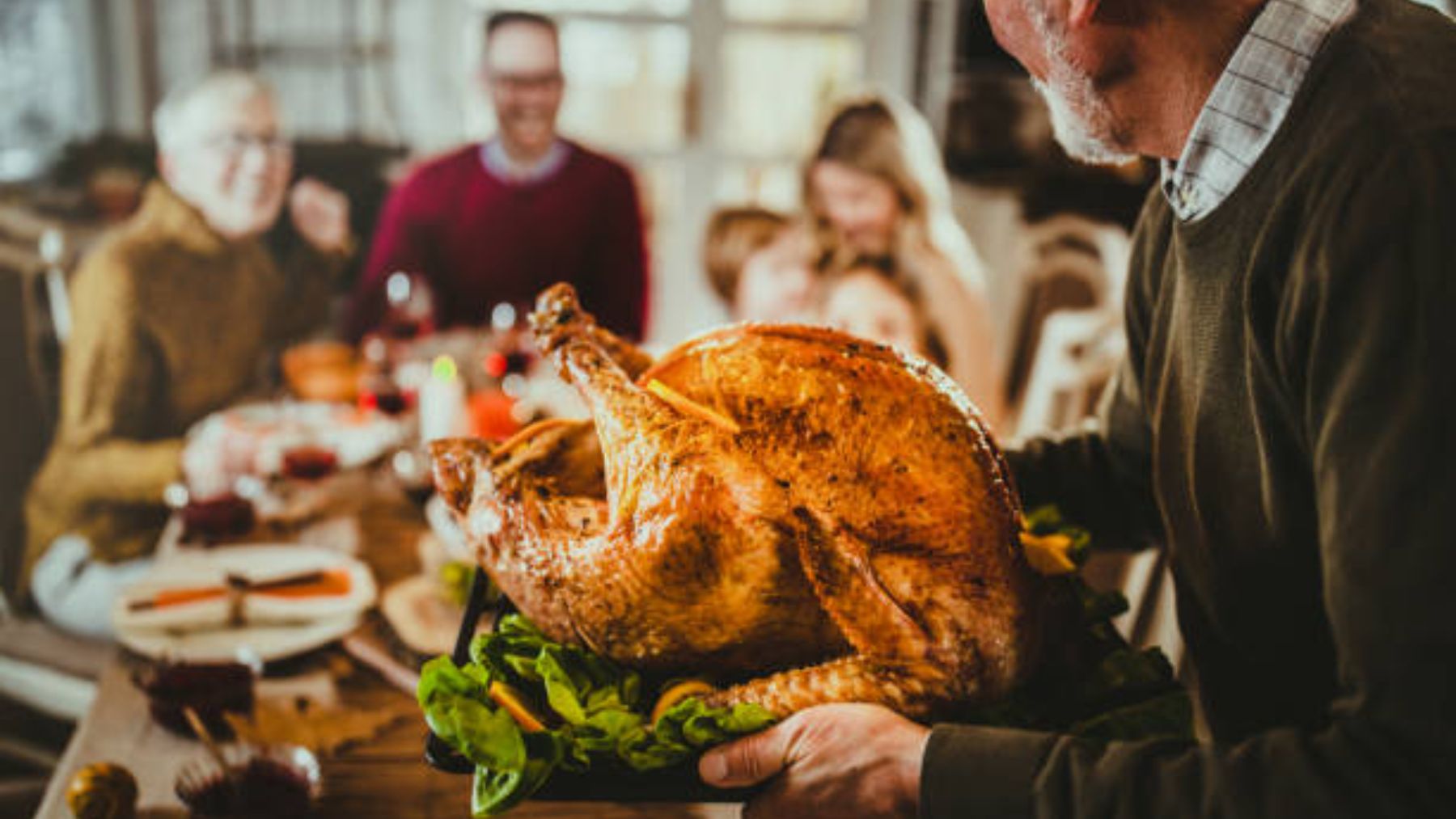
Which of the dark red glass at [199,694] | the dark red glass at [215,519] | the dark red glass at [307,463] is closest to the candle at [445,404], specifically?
the dark red glass at [307,463]

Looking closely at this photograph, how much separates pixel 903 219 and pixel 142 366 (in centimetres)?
219

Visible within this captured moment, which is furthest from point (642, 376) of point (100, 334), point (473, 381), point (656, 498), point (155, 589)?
point (100, 334)

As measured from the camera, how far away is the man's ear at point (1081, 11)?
0.88m

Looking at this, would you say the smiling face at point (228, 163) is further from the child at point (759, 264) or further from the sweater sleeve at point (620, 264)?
the child at point (759, 264)

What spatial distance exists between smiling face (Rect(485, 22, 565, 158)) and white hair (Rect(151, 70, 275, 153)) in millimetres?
751

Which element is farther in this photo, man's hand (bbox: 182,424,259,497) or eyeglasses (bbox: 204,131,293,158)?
Answer: eyeglasses (bbox: 204,131,293,158)

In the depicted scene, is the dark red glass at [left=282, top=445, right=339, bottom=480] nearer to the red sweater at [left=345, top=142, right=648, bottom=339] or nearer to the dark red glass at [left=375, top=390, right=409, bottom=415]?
the dark red glass at [left=375, top=390, right=409, bottom=415]

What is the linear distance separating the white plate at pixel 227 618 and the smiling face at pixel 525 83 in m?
2.44

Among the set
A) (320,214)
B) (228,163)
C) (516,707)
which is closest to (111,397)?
(228,163)

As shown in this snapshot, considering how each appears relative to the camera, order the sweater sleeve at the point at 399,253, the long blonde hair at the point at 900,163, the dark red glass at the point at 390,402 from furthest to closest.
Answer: the sweater sleeve at the point at 399,253
the long blonde hair at the point at 900,163
the dark red glass at the point at 390,402

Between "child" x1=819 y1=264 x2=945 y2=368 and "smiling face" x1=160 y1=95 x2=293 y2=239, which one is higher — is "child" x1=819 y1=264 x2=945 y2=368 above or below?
below

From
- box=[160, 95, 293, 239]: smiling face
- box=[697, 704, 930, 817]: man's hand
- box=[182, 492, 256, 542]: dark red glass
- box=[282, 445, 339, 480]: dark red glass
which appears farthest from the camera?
box=[160, 95, 293, 239]: smiling face

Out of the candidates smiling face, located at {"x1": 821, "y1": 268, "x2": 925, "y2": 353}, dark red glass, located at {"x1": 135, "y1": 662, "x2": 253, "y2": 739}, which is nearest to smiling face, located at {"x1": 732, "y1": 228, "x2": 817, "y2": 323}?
smiling face, located at {"x1": 821, "y1": 268, "x2": 925, "y2": 353}

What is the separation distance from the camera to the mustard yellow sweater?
113 inches
